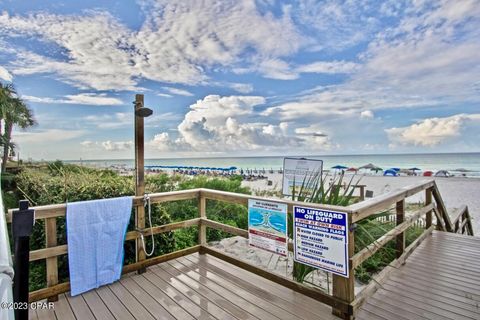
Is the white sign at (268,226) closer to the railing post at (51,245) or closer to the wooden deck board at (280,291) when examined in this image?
the wooden deck board at (280,291)

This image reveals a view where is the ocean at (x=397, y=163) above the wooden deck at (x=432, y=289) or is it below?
below

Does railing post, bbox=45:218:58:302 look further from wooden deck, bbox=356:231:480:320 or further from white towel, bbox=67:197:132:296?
wooden deck, bbox=356:231:480:320

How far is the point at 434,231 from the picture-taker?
4379 millimetres

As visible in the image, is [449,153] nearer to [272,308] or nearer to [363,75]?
[363,75]

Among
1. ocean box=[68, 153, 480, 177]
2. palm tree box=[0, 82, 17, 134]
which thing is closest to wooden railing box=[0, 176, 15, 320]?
palm tree box=[0, 82, 17, 134]

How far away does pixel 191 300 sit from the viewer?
232cm

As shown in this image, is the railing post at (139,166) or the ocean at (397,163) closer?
the railing post at (139,166)

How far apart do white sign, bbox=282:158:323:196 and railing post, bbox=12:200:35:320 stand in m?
2.37

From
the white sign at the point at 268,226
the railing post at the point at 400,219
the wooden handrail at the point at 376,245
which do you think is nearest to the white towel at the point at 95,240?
the white sign at the point at 268,226

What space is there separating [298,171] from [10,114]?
14.0m

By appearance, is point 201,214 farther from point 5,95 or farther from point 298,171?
point 5,95

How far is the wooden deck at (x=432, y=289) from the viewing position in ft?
6.86

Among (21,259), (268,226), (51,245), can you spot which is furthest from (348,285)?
(51,245)

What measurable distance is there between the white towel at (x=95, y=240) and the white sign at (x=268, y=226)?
4.31 feet
